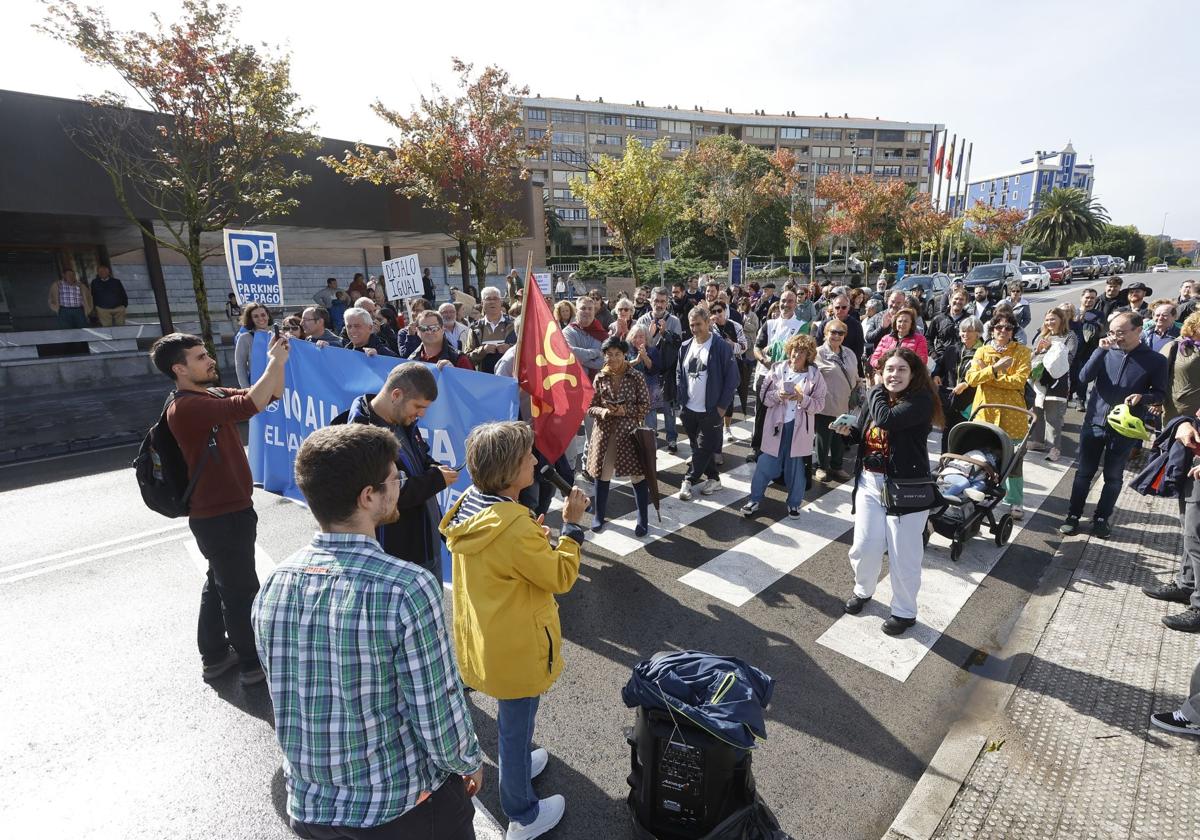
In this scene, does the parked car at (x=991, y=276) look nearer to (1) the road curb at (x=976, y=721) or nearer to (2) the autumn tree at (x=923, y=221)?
(2) the autumn tree at (x=923, y=221)

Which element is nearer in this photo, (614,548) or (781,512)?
(614,548)

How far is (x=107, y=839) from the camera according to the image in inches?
115

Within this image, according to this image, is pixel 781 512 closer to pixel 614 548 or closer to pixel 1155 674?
pixel 614 548

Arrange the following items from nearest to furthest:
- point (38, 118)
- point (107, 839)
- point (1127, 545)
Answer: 1. point (107, 839)
2. point (1127, 545)
3. point (38, 118)

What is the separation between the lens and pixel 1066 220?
59.1 m

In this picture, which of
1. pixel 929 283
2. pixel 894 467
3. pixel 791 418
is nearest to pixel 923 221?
pixel 929 283

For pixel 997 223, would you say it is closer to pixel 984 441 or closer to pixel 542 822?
pixel 984 441

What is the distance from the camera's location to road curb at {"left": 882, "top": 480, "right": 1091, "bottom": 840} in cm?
292

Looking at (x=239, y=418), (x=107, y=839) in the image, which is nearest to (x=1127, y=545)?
(x=239, y=418)

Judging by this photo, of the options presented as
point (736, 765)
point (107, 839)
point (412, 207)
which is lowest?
point (107, 839)

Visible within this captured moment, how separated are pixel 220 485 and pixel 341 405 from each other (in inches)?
81.1

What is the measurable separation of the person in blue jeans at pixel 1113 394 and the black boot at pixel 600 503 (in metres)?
4.47

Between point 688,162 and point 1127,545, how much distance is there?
44.5m

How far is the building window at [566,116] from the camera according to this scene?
72500 millimetres
